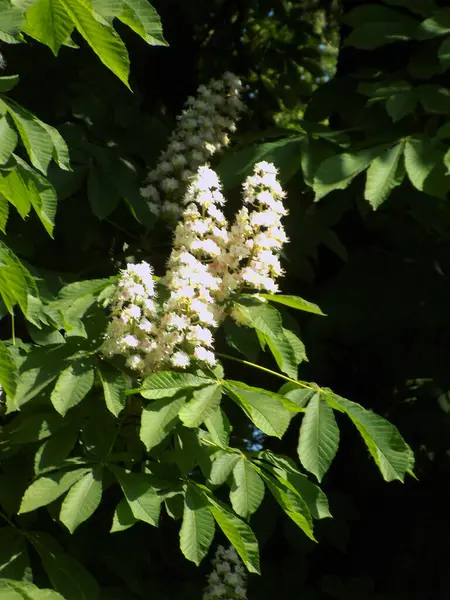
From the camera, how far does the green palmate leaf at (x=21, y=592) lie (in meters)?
1.73

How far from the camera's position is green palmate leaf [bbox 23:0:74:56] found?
163 centimetres

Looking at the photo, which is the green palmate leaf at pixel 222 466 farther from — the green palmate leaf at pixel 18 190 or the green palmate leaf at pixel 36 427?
the green palmate leaf at pixel 18 190

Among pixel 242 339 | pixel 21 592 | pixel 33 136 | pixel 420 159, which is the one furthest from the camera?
pixel 420 159

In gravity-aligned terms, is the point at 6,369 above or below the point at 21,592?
above

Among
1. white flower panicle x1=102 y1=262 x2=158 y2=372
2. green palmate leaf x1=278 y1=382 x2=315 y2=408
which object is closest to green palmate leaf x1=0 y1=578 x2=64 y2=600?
white flower panicle x1=102 y1=262 x2=158 y2=372

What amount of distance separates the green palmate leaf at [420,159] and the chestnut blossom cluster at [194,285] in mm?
533

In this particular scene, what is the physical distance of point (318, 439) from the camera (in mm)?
2029

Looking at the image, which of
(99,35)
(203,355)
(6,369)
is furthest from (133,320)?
(99,35)

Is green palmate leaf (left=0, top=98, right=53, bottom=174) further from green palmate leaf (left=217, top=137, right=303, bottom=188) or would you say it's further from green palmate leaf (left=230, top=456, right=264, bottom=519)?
green palmate leaf (left=217, top=137, right=303, bottom=188)

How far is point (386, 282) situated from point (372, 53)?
2.93 feet

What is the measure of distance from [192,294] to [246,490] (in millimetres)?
429

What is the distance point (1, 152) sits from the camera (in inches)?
69.9

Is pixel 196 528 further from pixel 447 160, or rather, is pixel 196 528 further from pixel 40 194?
pixel 447 160

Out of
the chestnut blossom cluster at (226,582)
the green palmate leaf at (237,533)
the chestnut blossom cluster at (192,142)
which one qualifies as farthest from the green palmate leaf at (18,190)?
the chestnut blossom cluster at (226,582)
